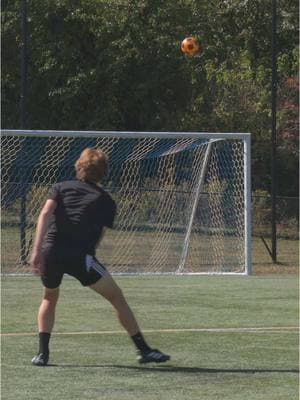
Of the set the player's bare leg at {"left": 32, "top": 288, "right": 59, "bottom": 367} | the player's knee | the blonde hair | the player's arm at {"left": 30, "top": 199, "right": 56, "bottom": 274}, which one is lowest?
the player's bare leg at {"left": 32, "top": 288, "right": 59, "bottom": 367}

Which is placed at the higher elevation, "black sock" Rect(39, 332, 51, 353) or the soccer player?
the soccer player

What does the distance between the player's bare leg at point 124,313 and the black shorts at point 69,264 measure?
0.09 m

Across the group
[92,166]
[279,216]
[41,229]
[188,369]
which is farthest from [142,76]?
[188,369]

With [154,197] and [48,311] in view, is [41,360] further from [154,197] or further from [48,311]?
[154,197]

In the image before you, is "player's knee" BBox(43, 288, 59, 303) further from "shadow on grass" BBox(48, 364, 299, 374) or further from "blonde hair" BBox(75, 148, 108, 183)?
"blonde hair" BBox(75, 148, 108, 183)

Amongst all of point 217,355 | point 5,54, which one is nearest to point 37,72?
point 5,54

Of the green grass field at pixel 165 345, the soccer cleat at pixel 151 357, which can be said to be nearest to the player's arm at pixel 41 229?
the green grass field at pixel 165 345

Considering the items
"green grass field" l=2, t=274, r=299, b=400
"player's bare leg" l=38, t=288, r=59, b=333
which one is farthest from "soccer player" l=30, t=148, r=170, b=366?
"green grass field" l=2, t=274, r=299, b=400

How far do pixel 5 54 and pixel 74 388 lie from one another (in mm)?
24229

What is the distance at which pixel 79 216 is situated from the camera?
345 inches

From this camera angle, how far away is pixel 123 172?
2138 centimetres

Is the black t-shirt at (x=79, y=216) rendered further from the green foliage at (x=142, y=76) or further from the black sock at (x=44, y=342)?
the green foliage at (x=142, y=76)

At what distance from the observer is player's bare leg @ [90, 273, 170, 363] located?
8.94m

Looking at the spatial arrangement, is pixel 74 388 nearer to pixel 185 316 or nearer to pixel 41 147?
pixel 185 316
